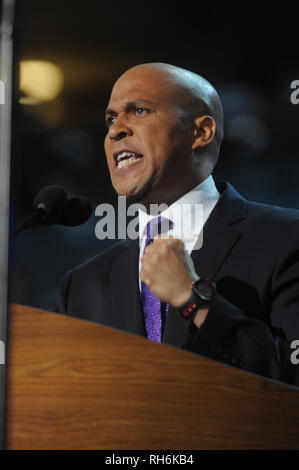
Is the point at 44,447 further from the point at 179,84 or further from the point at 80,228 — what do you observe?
the point at 179,84

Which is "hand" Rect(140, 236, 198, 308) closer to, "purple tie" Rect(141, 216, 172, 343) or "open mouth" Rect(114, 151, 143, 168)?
"purple tie" Rect(141, 216, 172, 343)

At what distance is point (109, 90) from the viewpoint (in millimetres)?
1545

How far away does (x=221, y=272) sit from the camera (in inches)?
50.3

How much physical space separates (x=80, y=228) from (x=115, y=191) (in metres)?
0.13

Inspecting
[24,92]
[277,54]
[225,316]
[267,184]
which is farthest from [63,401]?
[277,54]

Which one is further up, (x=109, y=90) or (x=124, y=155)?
(x=109, y=90)

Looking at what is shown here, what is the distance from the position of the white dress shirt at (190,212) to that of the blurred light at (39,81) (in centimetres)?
43

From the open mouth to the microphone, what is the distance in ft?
0.66

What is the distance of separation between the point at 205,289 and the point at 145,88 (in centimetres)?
58

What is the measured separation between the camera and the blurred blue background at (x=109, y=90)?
1.48 m

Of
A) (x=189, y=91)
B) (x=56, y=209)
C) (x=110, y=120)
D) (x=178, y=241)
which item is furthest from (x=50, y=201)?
(x=189, y=91)

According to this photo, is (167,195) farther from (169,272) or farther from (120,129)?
(169,272)

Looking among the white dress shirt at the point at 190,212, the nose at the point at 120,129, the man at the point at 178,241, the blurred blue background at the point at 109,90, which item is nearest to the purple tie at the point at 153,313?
the man at the point at 178,241

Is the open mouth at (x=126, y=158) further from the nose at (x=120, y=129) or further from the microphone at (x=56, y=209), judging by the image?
the microphone at (x=56, y=209)
